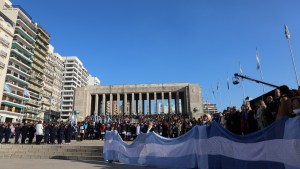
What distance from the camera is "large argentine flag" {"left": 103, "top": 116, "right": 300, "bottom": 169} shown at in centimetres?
461

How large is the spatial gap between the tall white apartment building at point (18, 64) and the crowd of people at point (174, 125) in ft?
116

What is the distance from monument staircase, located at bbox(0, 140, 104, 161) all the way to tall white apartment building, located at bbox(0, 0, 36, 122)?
39.6m

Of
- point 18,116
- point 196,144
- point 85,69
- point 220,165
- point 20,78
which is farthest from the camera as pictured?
point 85,69

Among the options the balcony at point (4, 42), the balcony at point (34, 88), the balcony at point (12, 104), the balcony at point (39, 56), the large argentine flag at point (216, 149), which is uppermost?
the balcony at point (39, 56)

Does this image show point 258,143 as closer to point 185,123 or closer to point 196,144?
point 196,144

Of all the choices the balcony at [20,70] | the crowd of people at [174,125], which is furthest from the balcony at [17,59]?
the crowd of people at [174,125]

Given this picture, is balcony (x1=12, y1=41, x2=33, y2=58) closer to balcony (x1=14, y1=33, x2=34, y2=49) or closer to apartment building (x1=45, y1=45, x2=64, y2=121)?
balcony (x1=14, y1=33, x2=34, y2=49)

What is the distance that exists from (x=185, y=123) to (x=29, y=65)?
207ft

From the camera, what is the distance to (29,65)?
66.4 meters

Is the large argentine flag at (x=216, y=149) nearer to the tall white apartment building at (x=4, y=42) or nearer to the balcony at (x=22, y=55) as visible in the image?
the tall white apartment building at (x=4, y=42)

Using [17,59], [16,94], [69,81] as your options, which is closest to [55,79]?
[69,81]

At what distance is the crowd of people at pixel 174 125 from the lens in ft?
21.9

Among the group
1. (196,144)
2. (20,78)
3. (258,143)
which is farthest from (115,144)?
(20,78)

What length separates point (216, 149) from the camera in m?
6.81
